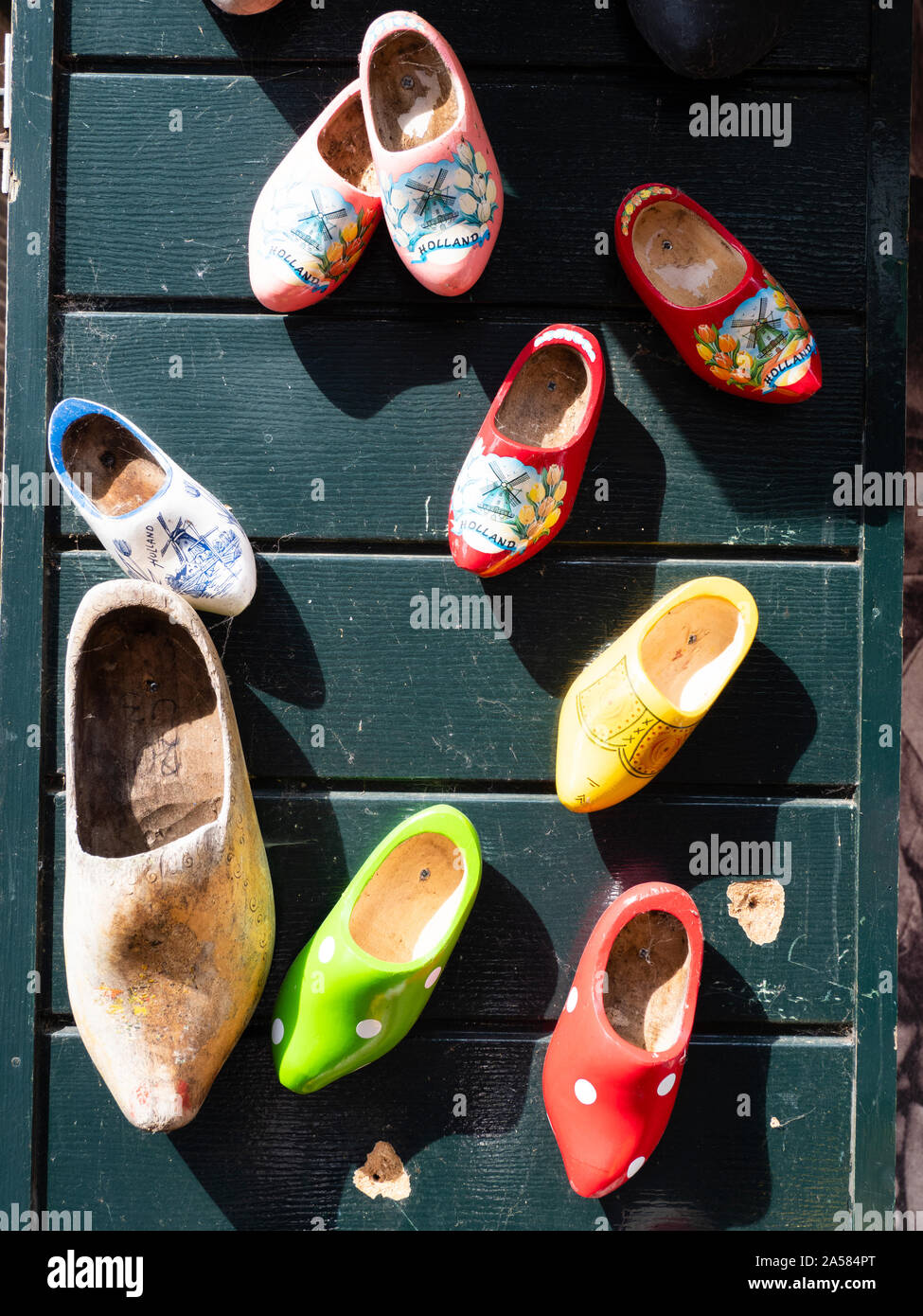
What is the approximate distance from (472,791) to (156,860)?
1.33ft

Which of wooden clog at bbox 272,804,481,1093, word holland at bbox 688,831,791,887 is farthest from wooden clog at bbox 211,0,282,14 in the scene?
word holland at bbox 688,831,791,887

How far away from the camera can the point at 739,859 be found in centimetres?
127

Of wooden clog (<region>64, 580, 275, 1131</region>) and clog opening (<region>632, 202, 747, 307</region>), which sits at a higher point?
clog opening (<region>632, 202, 747, 307</region>)

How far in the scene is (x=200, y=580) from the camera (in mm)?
1181

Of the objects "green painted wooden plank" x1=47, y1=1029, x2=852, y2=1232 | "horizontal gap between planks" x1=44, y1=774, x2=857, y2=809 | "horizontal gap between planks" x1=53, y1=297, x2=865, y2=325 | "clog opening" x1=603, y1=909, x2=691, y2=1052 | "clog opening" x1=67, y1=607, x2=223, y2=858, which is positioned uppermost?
"horizontal gap between planks" x1=53, y1=297, x2=865, y2=325

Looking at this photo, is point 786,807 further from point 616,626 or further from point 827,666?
point 616,626

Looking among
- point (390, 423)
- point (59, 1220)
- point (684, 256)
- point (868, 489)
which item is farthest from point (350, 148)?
point (59, 1220)

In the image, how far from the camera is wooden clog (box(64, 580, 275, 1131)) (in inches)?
43.7

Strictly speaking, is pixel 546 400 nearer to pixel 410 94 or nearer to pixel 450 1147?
pixel 410 94

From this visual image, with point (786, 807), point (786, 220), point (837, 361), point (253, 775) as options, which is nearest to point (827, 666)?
point (786, 807)

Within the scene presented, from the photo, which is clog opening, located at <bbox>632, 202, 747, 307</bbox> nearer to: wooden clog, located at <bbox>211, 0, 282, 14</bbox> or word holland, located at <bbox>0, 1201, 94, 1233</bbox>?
wooden clog, located at <bbox>211, 0, 282, 14</bbox>

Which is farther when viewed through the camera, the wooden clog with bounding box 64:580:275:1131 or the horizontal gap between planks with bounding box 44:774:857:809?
the horizontal gap between planks with bounding box 44:774:857:809
